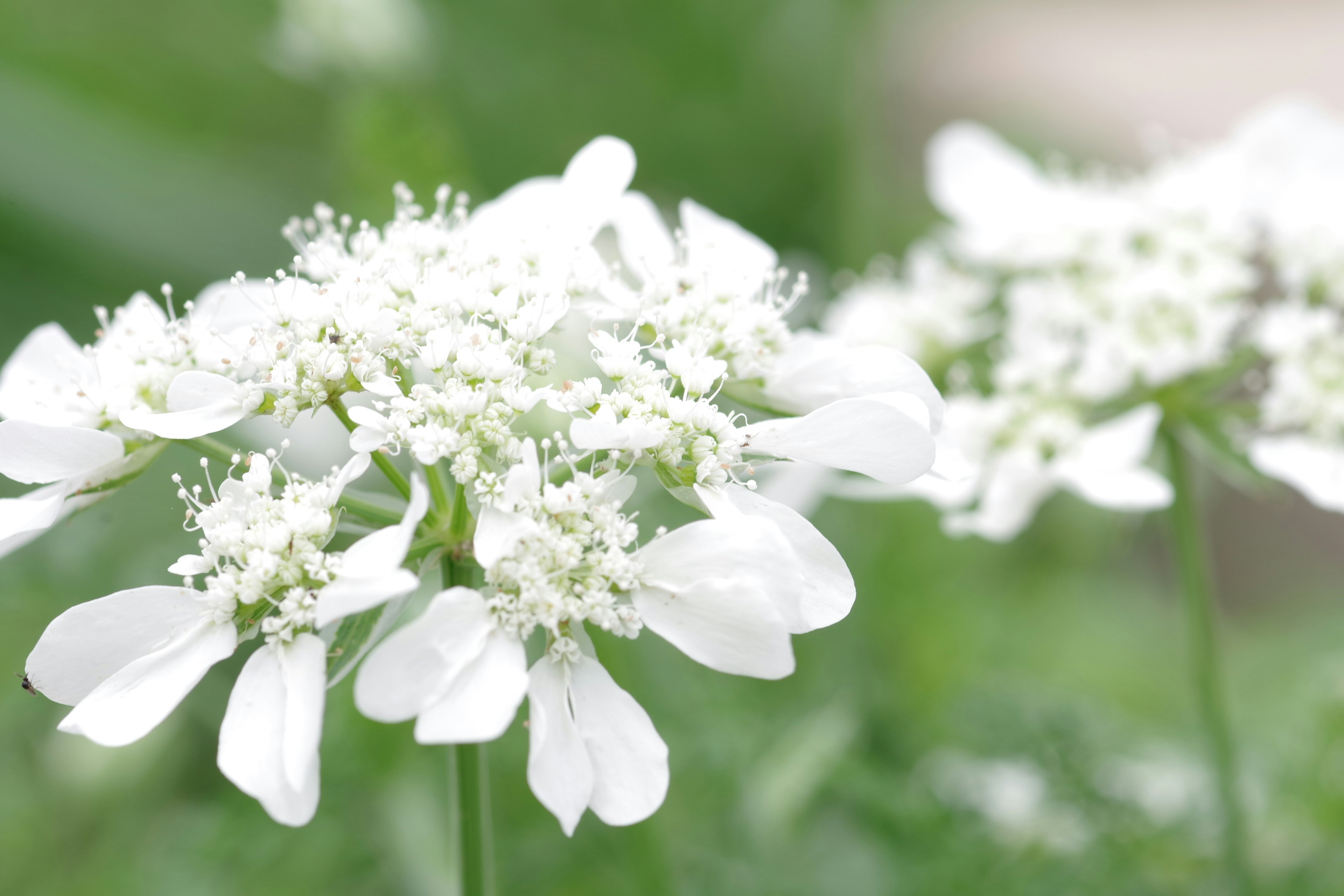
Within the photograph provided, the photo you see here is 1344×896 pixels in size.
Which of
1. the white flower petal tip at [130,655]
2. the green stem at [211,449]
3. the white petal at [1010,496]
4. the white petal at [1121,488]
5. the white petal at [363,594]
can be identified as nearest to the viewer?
the white petal at [363,594]

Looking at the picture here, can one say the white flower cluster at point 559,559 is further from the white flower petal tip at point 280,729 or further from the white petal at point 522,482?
the white flower petal tip at point 280,729

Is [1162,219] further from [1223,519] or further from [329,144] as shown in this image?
[329,144]

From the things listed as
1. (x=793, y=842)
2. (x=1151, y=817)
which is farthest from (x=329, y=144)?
(x=1151, y=817)

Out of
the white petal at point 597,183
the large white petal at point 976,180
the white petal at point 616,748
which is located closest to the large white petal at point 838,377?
the white petal at point 597,183

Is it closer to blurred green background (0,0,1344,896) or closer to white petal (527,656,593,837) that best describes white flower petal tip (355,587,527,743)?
white petal (527,656,593,837)

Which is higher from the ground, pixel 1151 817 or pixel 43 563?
pixel 43 563

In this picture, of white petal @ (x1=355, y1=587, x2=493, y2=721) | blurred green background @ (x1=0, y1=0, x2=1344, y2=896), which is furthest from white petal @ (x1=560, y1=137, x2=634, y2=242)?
blurred green background @ (x1=0, y1=0, x2=1344, y2=896)
